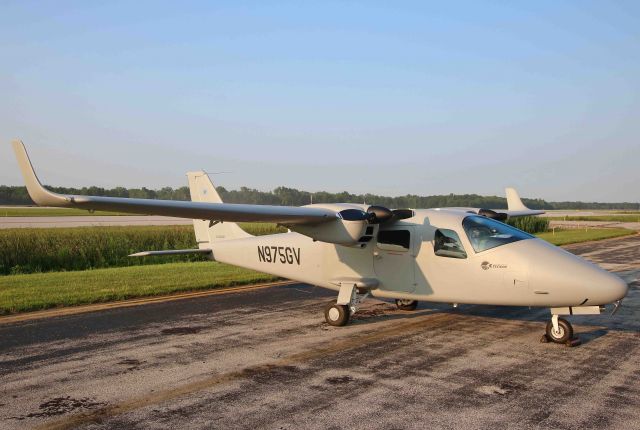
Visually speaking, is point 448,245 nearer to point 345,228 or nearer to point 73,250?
point 345,228

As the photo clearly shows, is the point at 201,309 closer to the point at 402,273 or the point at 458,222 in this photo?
the point at 402,273

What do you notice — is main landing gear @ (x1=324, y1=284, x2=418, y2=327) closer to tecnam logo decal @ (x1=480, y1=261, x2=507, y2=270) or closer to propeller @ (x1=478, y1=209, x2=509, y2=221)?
tecnam logo decal @ (x1=480, y1=261, x2=507, y2=270)

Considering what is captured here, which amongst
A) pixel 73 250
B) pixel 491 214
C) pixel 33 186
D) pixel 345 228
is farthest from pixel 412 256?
pixel 73 250

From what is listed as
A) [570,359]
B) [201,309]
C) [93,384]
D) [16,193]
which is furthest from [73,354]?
[16,193]

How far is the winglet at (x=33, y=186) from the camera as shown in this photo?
8.31 meters

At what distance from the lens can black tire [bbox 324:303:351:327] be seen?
11883 millimetres

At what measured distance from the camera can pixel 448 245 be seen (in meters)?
11.5

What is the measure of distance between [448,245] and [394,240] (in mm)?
1290

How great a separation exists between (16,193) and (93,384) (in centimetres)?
9486

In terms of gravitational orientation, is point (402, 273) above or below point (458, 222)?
below

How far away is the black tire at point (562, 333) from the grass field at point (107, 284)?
35.6ft

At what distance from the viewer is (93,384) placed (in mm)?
7711

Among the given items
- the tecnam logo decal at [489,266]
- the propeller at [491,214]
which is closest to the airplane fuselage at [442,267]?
the tecnam logo decal at [489,266]

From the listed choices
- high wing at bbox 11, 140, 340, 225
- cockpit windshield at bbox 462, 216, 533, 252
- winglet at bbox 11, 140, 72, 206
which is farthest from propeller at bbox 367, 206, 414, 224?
winglet at bbox 11, 140, 72, 206
